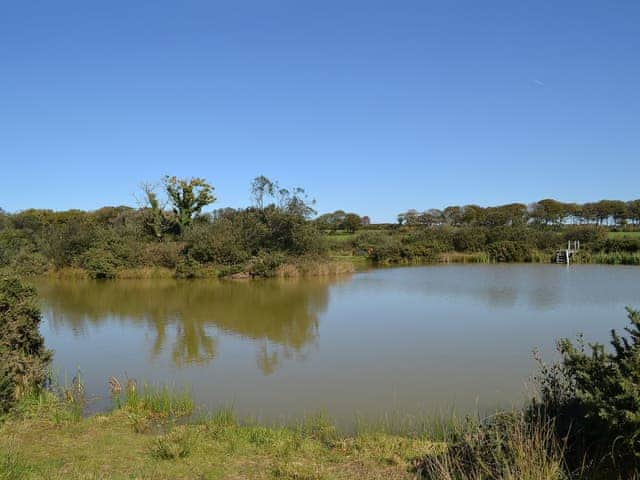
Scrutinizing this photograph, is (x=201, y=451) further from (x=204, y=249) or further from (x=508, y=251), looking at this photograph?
(x=508, y=251)

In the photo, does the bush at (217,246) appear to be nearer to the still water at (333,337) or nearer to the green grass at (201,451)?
the still water at (333,337)

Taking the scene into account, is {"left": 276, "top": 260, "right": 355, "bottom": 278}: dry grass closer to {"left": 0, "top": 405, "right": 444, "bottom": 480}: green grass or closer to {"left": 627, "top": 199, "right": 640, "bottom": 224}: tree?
{"left": 0, "top": 405, "right": 444, "bottom": 480}: green grass

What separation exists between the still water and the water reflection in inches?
2.4

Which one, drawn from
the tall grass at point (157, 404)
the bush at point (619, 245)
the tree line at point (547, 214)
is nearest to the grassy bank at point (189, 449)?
the tall grass at point (157, 404)

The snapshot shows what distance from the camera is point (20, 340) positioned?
694 cm

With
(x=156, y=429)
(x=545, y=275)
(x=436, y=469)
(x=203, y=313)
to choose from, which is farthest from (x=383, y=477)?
(x=545, y=275)

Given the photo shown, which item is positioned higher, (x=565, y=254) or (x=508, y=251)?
(x=508, y=251)

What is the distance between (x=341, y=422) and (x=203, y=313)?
10170 mm

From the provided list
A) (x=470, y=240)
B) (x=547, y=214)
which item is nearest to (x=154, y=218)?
(x=470, y=240)

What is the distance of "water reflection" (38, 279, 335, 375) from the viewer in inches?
438

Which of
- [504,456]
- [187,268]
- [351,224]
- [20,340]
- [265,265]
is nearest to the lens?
[504,456]

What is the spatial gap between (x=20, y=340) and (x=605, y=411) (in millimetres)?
7381

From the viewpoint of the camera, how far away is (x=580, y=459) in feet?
12.4

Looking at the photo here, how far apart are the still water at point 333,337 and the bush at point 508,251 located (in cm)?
1287
